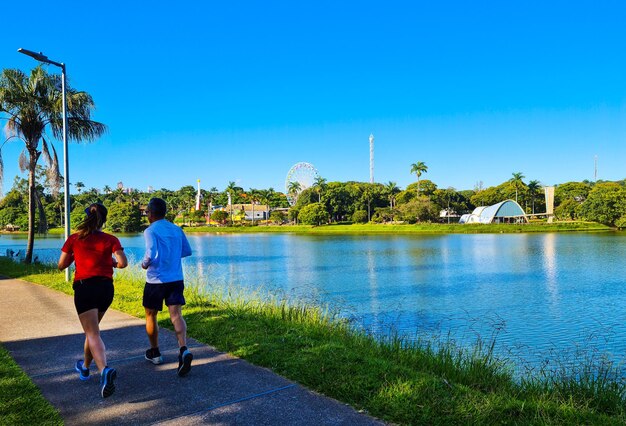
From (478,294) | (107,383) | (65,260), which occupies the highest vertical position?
(65,260)

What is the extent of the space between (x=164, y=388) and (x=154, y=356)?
0.89 metres

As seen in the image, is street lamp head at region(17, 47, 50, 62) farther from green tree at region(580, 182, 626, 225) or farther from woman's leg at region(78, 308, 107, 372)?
green tree at region(580, 182, 626, 225)

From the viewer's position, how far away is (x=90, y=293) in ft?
14.7

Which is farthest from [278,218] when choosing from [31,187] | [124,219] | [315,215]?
[31,187]

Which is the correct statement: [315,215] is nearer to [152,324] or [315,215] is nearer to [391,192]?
[391,192]

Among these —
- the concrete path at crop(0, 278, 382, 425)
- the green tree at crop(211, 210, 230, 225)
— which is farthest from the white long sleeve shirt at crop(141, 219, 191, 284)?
the green tree at crop(211, 210, 230, 225)

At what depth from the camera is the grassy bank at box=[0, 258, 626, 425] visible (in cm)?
397

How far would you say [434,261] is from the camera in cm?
3088

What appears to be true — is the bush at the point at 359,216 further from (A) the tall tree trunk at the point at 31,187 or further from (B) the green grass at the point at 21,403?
(B) the green grass at the point at 21,403

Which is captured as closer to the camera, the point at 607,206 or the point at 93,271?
the point at 93,271

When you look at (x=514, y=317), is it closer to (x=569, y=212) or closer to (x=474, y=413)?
(x=474, y=413)

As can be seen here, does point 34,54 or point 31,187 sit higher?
point 34,54

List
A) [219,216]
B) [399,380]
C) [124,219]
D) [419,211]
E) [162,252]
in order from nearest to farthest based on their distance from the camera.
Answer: [399,380] → [162,252] → [419,211] → [124,219] → [219,216]

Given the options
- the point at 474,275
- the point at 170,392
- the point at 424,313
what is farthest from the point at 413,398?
the point at 474,275
